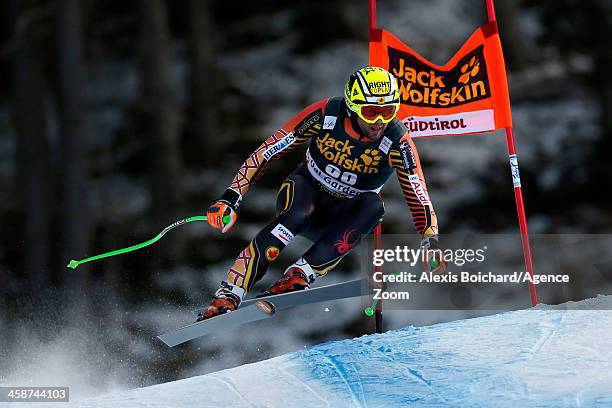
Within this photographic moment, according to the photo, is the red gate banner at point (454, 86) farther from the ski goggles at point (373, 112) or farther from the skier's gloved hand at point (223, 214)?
the skier's gloved hand at point (223, 214)

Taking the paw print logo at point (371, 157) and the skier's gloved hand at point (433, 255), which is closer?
the skier's gloved hand at point (433, 255)

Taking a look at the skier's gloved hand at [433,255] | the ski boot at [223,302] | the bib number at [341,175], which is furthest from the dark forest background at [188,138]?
the skier's gloved hand at [433,255]

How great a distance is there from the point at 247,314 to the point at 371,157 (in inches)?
51.6

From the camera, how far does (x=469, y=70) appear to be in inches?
259

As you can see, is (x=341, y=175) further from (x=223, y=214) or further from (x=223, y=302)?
(x=223, y=302)

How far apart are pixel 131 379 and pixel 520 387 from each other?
315cm

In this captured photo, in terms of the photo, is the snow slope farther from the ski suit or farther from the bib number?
the bib number

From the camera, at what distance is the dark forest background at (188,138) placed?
1083 cm

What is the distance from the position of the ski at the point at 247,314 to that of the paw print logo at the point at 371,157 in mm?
836

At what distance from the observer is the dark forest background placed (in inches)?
426

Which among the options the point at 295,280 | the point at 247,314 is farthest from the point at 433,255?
the point at 247,314

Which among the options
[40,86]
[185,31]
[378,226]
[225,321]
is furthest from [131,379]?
[185,31]

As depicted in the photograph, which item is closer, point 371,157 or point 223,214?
point 223,214

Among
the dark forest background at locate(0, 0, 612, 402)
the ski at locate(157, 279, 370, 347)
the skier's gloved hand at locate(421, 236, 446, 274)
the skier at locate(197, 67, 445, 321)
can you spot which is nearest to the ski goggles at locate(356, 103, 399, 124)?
the skier at locate(197, 67, 445, 321)
